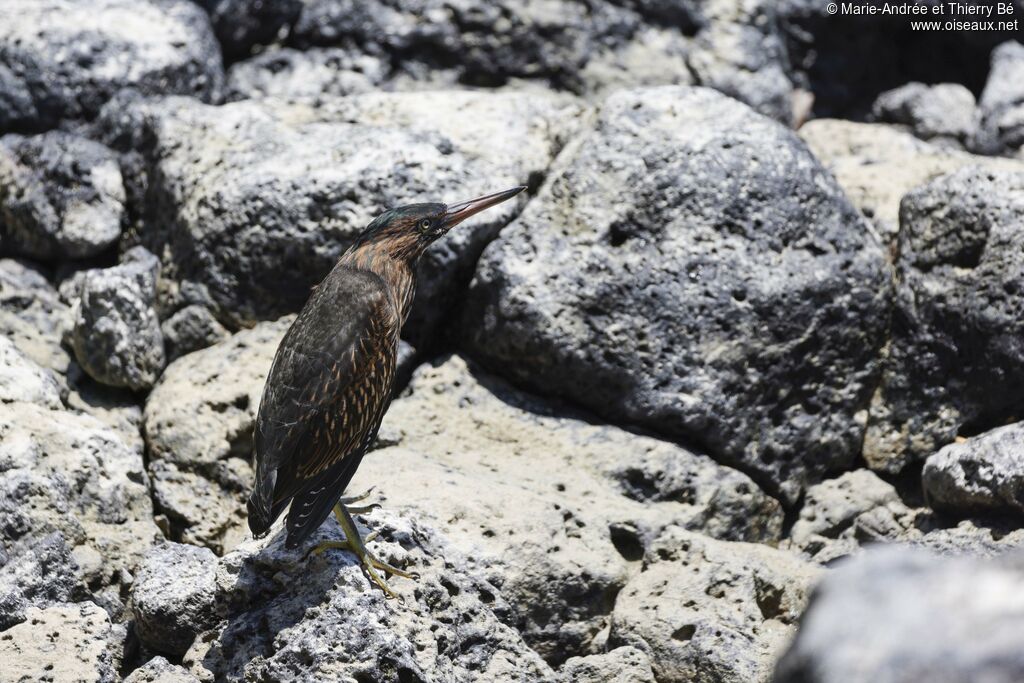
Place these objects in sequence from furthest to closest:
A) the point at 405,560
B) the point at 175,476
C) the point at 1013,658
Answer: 1. the point at 175,476
2. the point at 405,560
3. the point at 1013,658

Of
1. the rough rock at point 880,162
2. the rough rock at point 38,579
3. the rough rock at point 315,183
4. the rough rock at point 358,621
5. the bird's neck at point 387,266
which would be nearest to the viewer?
the rough rock at point 358,621

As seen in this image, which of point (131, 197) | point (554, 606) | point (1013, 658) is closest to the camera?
point (1013, 658)

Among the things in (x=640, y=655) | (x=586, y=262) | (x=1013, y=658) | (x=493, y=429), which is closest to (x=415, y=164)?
(x=586, y=262)

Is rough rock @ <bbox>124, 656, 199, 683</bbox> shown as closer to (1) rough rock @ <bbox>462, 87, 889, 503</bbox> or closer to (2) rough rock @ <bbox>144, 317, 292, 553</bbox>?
(2) rough rock @ <bbox>144, 317, 292, 553</bbox>

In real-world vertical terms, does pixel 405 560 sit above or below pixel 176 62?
below

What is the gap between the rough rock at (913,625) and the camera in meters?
1.66

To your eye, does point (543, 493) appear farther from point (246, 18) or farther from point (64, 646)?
point (246, 18)

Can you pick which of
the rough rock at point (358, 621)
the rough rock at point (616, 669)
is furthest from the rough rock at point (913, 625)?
the rough rock at point (616, 669)

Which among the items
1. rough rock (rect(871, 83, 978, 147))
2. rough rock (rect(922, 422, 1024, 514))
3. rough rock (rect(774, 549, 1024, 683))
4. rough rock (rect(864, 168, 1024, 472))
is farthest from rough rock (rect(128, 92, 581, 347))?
rough rock (rect(774, 549, 1024, 683))

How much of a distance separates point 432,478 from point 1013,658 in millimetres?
3120

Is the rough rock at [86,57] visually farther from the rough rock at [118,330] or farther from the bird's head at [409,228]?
the bird's head at [409,228]

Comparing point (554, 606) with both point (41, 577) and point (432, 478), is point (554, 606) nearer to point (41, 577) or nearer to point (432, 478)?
point (432, 478)

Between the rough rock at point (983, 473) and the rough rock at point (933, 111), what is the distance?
2.76 metres

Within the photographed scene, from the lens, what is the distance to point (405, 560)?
4.06 metres
